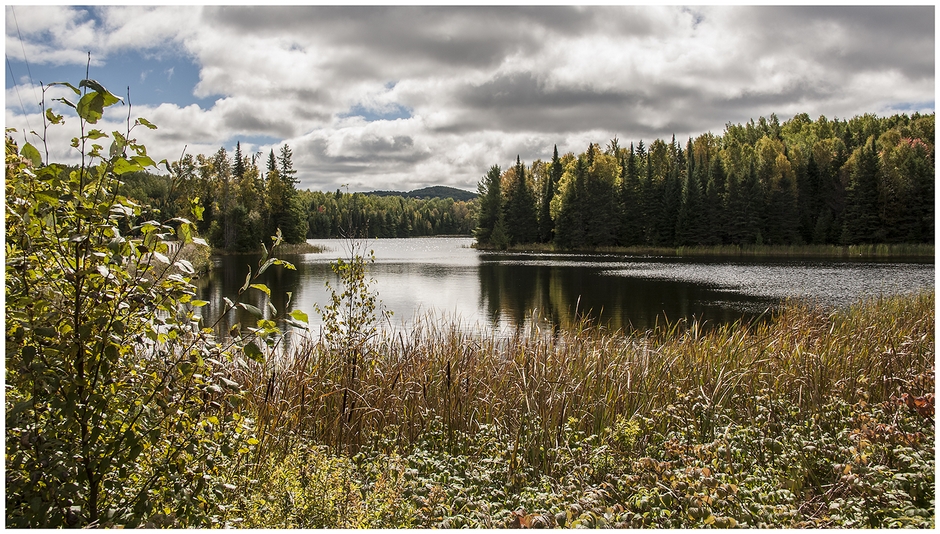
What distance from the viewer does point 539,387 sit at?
5.38 metres

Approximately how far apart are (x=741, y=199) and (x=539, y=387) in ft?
193

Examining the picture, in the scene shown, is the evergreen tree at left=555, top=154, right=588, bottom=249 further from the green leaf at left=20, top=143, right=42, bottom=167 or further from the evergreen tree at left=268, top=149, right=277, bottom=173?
the green leaf at left=20, top=143, right=42, bottom=167

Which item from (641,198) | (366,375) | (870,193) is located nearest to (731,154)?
(641,198)

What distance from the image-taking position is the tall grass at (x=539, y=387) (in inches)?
198

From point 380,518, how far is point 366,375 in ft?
9.90

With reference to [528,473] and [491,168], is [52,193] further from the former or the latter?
[491,168]

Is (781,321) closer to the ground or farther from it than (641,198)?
closer to the ground

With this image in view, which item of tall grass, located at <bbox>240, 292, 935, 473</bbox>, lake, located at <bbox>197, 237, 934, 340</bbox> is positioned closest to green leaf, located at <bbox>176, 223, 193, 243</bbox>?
tall grass, located at <bbox>240, 292, 935, 473</bbox>

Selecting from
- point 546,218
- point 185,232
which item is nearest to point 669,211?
point 546,218

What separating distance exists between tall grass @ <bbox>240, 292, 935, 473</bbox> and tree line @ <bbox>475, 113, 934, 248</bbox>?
2050 inches

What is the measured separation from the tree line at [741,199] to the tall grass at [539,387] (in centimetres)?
5207

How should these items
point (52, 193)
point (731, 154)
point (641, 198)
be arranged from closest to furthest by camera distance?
1. point (52, 193)
2. point (641, 198)
3. point (731, 154)

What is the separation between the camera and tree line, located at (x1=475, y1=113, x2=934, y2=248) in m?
52.5

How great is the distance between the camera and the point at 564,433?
4844mm
